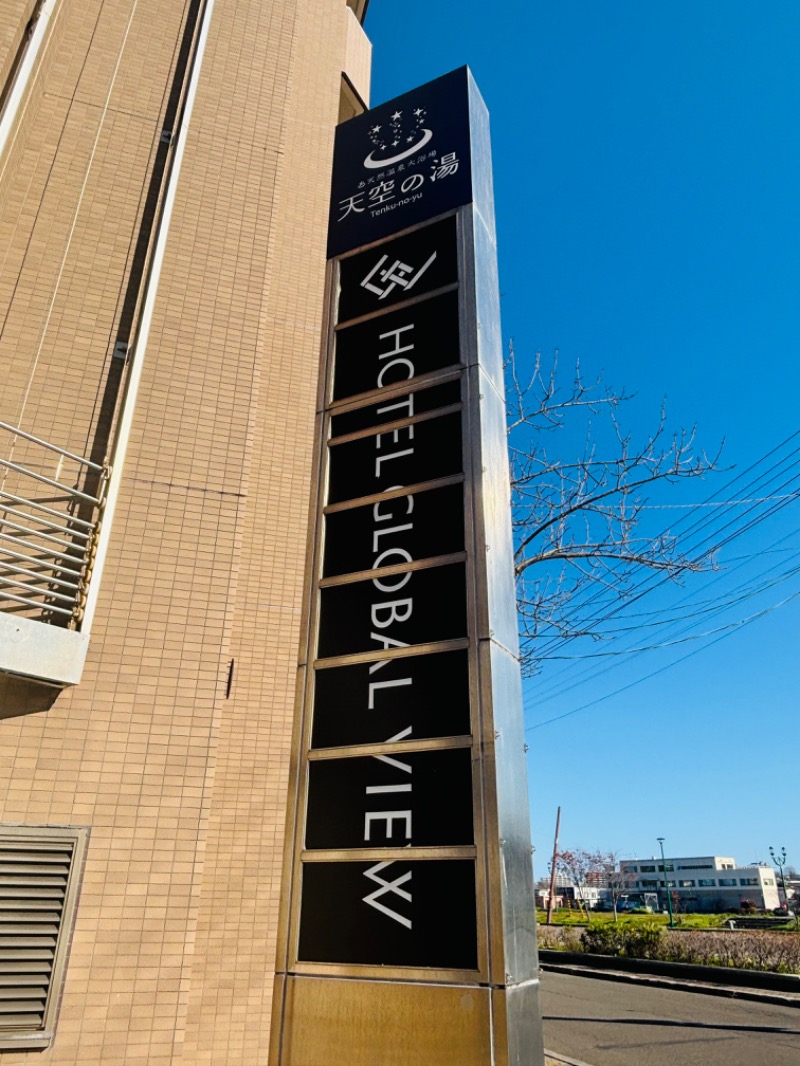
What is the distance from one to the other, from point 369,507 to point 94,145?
199 inches

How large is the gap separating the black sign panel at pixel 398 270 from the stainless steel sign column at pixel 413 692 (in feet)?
0.08

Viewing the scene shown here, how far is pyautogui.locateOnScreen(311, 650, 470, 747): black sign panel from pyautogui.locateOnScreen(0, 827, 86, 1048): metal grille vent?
2029 mm

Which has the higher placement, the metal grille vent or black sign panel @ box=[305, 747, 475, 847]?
black sign panel @ box=[305, 747, 475, 847]

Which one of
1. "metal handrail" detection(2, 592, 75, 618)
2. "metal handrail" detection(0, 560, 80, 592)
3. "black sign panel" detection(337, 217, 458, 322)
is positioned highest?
"black sign panel" detection(337, 217, 458, 322)

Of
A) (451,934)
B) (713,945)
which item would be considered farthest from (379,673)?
(713,945)

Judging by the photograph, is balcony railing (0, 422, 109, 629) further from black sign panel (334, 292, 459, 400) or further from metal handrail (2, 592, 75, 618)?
black sign panel (334, 292, 459, 400)

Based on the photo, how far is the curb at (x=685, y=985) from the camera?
14201 millimetres

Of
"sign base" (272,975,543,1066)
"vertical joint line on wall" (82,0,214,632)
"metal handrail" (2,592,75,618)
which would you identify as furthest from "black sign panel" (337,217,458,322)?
"sign base" (272,975,543,1066)

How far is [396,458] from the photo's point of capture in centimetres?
679

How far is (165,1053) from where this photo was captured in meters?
4.54

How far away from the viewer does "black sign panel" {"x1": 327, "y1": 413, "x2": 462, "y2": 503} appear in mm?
6543

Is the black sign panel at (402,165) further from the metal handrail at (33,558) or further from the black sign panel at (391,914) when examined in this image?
the black sign panel at (391,914)

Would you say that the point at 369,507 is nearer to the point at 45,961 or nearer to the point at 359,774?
the point at 359,774

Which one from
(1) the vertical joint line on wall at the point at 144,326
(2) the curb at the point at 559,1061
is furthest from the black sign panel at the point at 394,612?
(2) the curb at the point at 559,1061
